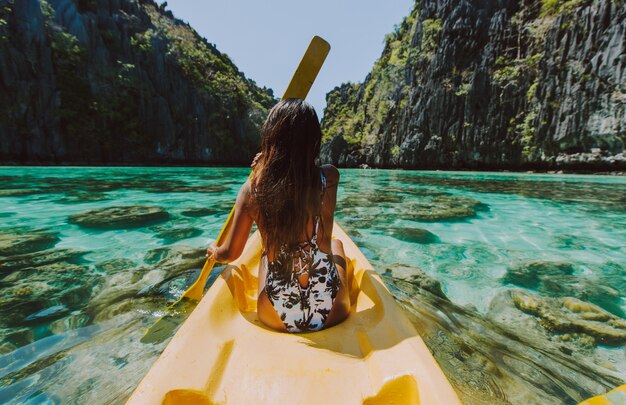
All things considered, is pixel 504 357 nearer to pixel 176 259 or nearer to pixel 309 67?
pixel 309 67

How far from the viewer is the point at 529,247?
423 cm

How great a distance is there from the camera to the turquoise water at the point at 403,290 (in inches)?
64.9

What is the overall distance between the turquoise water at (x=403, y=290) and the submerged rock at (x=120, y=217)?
0.06 meters

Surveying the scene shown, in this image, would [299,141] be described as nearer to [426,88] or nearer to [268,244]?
[268,244]

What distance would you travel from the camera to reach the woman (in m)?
1.34

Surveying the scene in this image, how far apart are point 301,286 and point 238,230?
0.47m

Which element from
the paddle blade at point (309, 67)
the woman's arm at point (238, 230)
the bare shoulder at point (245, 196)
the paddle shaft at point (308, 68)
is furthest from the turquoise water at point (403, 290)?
the paddle blade at point (309, 67)

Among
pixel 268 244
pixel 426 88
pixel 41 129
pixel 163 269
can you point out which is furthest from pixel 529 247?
pixel 41 129

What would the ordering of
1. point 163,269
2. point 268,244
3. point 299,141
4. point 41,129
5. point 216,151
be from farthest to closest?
point 216,151
point 41,129
point 163,269
point 268,244
point 299,141

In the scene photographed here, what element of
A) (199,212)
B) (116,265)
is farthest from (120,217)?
(116,265)

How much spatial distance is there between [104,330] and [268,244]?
5.10ft

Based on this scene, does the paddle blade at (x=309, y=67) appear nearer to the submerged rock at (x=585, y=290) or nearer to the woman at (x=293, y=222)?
the woman at (x=293, y=222)

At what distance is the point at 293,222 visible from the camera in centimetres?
141

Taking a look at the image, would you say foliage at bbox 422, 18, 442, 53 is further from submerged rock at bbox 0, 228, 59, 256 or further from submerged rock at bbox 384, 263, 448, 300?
submerged rock at bbox 0, 228, 59, 256
